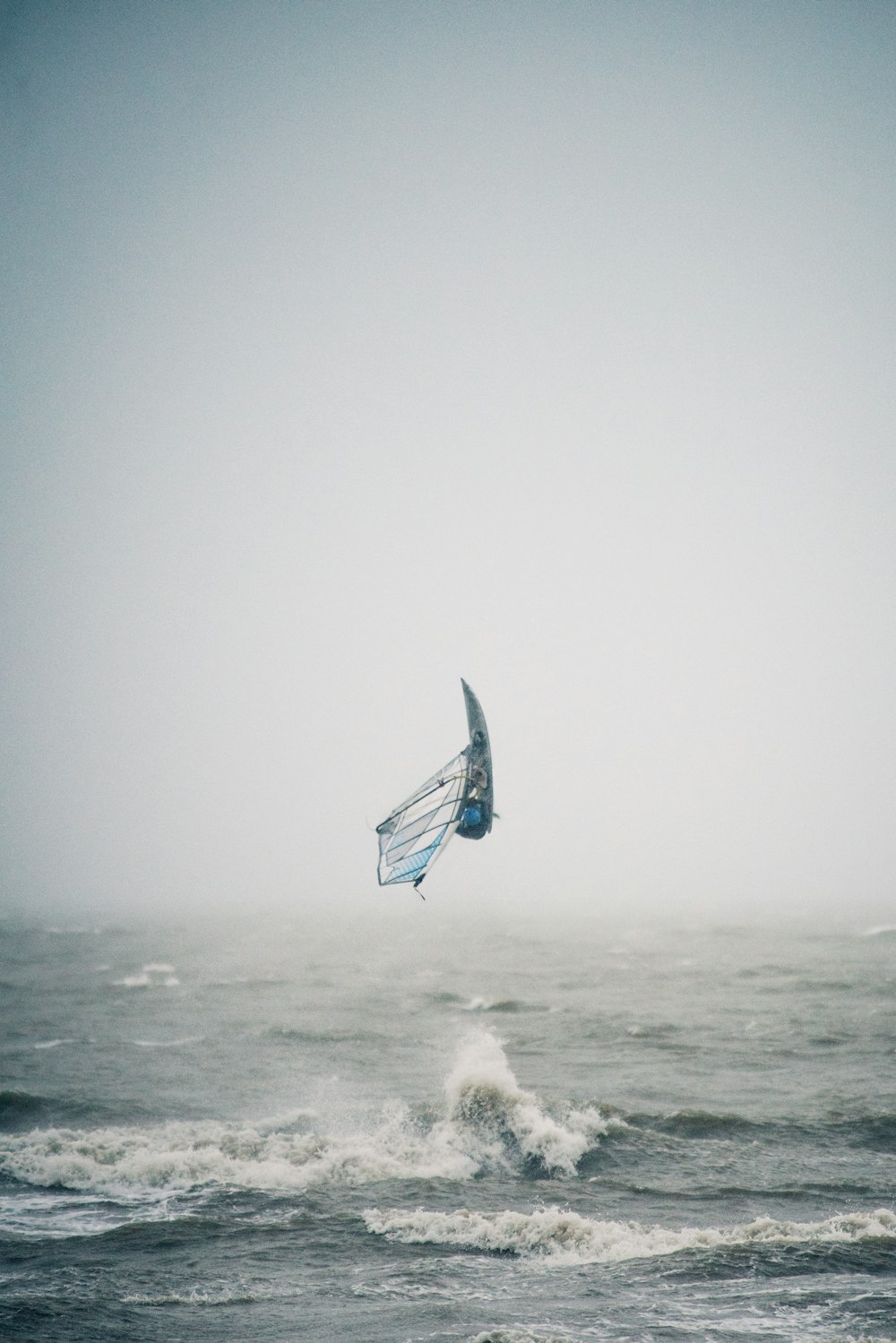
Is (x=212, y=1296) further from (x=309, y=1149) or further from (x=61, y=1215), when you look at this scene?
(x=309, y=1149)

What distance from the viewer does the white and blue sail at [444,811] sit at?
10984 mm

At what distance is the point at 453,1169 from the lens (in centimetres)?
1848

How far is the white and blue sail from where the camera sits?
432 inches

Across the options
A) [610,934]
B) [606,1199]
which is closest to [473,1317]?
[606,1199]

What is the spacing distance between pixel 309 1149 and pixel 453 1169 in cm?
386

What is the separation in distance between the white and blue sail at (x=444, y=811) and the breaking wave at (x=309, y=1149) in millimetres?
10859

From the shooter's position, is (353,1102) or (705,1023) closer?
(353,1102)

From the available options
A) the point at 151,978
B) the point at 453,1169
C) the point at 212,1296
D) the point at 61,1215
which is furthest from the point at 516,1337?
the point at 151,978

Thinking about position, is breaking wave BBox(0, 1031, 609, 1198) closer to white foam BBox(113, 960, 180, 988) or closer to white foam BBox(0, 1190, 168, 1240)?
white foam BBox(0, 1190, 168, 1240)

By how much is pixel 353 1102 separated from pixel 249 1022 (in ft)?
48.6

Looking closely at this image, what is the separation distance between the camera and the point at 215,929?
338 feet

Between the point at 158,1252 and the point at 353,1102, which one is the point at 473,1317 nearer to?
the point at 158,1252

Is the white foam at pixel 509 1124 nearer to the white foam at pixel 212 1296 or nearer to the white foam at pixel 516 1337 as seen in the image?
the white foam at pixel 516 1337

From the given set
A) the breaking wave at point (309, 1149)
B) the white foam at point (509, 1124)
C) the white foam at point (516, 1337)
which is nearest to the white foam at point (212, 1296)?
the white foam at point (516, 1337)
